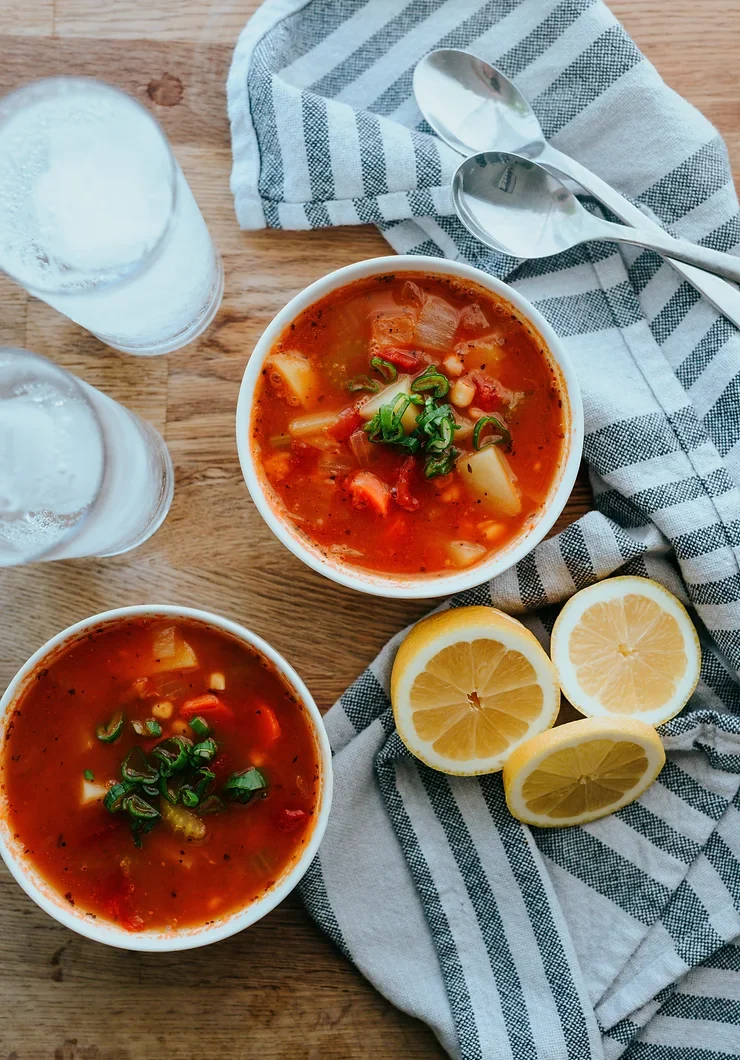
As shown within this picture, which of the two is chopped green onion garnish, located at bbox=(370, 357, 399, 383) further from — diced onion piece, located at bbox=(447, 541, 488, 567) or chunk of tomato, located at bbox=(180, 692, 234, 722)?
chunk of tomato, located at bbox=(180, 692, 234, 722)

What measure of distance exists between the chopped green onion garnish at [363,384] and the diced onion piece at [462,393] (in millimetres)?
189

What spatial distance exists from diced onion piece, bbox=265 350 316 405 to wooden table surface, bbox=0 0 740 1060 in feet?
0.98

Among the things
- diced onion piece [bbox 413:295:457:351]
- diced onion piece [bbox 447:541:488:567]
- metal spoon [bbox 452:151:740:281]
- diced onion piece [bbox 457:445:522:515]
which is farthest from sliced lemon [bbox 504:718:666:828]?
metal spoon [bbox 452:151:740:281]

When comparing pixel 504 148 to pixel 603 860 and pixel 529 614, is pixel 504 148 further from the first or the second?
pixel 603 860

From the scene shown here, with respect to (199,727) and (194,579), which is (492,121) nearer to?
(194,579)

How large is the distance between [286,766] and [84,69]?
6.55 ft

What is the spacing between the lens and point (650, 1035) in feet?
8.23

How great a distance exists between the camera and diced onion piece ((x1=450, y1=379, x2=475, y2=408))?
2.27 m

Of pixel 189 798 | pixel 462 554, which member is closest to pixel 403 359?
pixel 462 554

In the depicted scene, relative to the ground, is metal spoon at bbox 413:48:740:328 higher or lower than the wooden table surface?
higher

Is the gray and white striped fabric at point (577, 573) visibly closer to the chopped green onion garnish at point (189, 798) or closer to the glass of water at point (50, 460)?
the chopped green onion garnish at point (189, 798)

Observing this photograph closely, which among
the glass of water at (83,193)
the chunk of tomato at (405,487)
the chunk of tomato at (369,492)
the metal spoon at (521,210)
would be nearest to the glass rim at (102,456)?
the glass of water at (83,193)

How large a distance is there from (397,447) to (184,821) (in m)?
1.06

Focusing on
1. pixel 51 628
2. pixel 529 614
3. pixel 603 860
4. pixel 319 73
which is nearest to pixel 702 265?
pixel 529 614
